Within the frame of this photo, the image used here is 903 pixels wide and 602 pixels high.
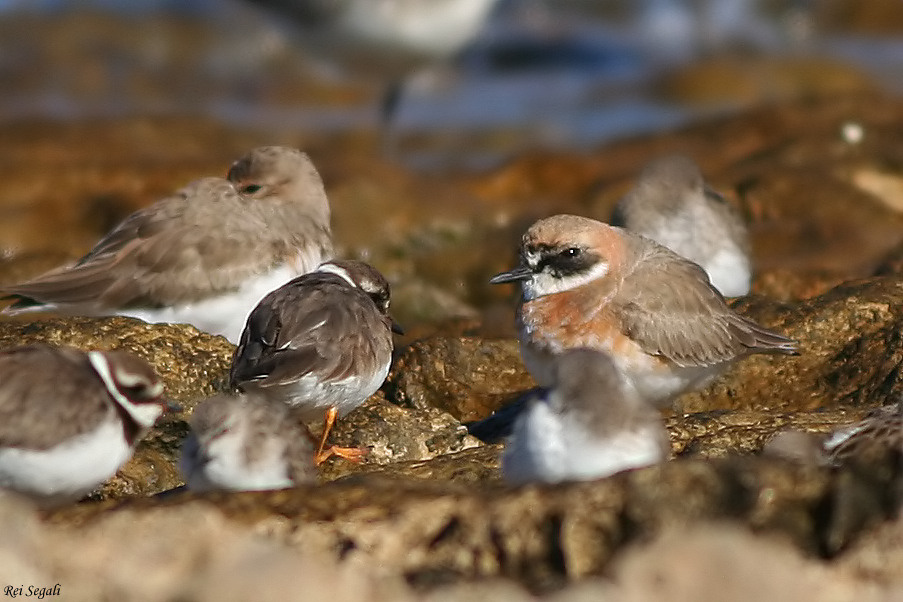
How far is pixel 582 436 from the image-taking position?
609cm

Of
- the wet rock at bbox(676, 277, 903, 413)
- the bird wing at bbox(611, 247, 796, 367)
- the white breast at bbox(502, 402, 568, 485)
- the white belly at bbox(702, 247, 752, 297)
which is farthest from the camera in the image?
the white belly at bbox(702, 247, 752, 297)

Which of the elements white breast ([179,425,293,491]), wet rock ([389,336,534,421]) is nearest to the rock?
white breast ([179,425,293,491])

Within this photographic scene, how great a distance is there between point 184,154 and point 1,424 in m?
11.3

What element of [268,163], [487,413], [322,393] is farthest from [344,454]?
[268,163]

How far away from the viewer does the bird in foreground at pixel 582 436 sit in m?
6.08

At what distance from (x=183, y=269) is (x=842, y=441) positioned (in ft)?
14.8

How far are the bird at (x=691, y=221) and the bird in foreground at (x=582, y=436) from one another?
15.6 feet

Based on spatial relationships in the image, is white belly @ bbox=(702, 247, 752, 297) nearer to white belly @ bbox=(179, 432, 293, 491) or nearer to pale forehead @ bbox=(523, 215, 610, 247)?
pale forehead @ bbox=(523, 215, 610, 247)

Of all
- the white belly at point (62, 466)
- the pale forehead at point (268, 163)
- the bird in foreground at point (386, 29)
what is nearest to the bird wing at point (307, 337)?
the white belly at point (62, 466)

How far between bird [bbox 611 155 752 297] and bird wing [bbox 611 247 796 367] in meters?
2.19

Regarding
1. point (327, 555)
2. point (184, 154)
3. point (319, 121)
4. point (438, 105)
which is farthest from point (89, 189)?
point (327, 555)

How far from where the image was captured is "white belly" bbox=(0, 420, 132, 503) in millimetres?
6277

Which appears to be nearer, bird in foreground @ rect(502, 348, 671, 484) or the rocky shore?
the rocky shore

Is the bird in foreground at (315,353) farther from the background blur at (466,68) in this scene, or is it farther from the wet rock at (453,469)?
the background blur at (466,68)
